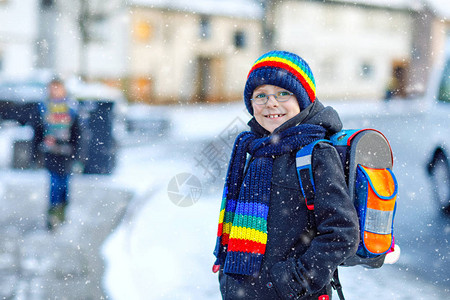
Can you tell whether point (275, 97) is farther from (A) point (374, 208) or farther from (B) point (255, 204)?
(A) point (374, 208)

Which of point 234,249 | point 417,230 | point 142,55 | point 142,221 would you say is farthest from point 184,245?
point 142,55

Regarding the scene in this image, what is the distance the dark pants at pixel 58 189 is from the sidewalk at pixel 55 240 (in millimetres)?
254

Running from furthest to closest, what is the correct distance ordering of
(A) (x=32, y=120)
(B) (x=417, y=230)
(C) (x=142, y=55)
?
(C) (x=142, y=55)
(A) (x=32, y=120)
(B) (x=417, y=230)

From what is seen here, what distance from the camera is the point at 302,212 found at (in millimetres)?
1842

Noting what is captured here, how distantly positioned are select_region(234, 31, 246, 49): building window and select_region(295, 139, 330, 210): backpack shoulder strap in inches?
1112

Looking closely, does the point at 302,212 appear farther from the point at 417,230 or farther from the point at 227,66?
the point at 227,66

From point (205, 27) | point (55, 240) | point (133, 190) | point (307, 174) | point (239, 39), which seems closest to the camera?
point (307, 174)

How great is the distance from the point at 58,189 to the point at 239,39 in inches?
987

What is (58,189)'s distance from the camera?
577cm

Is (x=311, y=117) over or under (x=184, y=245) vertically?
over

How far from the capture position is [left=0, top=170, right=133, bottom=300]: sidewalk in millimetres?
3855

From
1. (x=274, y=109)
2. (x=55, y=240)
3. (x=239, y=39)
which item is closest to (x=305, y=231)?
(x=274, y=109)

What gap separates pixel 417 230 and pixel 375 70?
92.2 ft

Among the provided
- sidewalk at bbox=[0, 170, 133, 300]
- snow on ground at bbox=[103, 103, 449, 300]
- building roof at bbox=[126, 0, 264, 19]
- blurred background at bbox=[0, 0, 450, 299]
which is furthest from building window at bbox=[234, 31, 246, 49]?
sidewalk at bbox=[0, 170, 133, 300]
